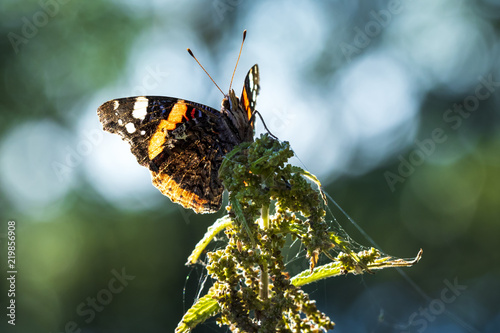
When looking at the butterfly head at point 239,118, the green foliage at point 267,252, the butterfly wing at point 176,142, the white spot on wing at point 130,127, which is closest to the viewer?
the green foliage at point 267,252

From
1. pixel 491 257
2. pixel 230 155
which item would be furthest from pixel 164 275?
pixel 230 155

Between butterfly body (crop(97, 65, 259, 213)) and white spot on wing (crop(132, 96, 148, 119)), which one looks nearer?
butterfly body (crop(97, 65, 259, 213))

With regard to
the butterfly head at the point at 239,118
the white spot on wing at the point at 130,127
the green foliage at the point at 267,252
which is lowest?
the green foliage at the point at 267,252

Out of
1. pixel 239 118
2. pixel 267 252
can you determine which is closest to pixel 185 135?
pixel 239 118

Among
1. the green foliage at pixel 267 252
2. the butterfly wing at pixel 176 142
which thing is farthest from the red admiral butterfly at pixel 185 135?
the green foliage at pixel 267 252

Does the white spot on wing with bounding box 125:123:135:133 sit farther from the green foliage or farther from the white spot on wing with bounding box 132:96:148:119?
the green foliage

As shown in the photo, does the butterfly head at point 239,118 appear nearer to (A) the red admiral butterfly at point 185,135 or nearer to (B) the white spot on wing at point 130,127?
(A) the red admiral butterfly at point 185,135

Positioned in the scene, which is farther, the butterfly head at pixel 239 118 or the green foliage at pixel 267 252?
the butterfly head at pixel 239 118

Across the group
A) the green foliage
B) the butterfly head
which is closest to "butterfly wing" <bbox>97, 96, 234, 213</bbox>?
the butterfly head
